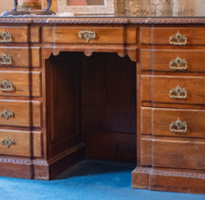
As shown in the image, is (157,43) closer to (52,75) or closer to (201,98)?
(201,98)

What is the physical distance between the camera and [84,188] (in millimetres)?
2186

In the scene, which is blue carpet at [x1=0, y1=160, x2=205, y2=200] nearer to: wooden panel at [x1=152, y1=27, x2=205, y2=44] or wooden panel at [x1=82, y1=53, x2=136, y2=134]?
wooden panel at [x1=82, y1=53, x2=136, y2=134]

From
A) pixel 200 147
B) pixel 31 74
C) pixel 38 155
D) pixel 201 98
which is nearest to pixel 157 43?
pixel 201 98

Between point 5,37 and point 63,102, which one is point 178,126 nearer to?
point 63,102

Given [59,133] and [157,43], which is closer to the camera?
[157,43]

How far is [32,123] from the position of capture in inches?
89.6

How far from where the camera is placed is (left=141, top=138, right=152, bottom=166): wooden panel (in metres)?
2.12

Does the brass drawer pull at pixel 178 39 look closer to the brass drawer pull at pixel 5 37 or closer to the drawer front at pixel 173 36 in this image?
the drawer front at pixel 173 36

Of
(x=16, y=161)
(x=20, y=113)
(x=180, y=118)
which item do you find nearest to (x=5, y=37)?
(x=20, y=113)

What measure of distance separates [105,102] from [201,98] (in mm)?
812

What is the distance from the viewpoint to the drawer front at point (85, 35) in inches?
81.2

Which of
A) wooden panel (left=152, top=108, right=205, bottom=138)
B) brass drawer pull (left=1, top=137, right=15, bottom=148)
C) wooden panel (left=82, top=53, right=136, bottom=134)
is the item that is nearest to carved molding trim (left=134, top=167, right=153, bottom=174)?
wooden panel (left=152, top=108, right=205, bottom=138)

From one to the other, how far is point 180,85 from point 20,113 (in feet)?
3.05

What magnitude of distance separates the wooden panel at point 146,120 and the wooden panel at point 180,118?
2cm
